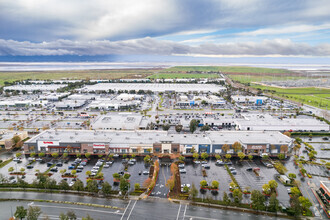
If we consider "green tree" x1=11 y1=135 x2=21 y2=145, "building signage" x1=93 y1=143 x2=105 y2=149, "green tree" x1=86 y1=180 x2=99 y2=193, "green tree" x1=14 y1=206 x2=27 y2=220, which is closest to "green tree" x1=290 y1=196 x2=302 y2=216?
"green tree" x1=86 y1=180 x2=99 y2=193

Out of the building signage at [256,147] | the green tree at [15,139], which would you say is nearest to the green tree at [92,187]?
the green tree at [15,139]

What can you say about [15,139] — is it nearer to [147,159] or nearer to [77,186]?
[77,186]

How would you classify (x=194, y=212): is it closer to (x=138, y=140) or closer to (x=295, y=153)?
(x=138, y=140)

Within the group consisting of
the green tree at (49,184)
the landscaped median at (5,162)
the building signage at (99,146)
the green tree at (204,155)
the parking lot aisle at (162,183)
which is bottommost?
the landscaped median at (5,162)

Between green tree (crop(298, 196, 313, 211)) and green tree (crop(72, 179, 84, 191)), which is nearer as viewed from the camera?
green tree (crop(298, 196, 313, 211))

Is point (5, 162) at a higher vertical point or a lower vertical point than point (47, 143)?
lower

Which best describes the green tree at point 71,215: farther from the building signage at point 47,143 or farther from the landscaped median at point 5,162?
the landscaped median at point 5,162

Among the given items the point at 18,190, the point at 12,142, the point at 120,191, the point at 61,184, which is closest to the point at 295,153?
the point at 120,191

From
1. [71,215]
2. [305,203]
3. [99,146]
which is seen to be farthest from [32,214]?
[305,203]

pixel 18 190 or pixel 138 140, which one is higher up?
pixel 138 140

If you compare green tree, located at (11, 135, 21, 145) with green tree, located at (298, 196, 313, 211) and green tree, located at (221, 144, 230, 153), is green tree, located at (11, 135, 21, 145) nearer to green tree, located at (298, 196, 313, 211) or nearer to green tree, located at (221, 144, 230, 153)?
green tree, located at (221, 144, 230, 153)

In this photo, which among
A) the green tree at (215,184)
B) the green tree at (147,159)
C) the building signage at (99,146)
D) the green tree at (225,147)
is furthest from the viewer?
the building signage at (99,146)
